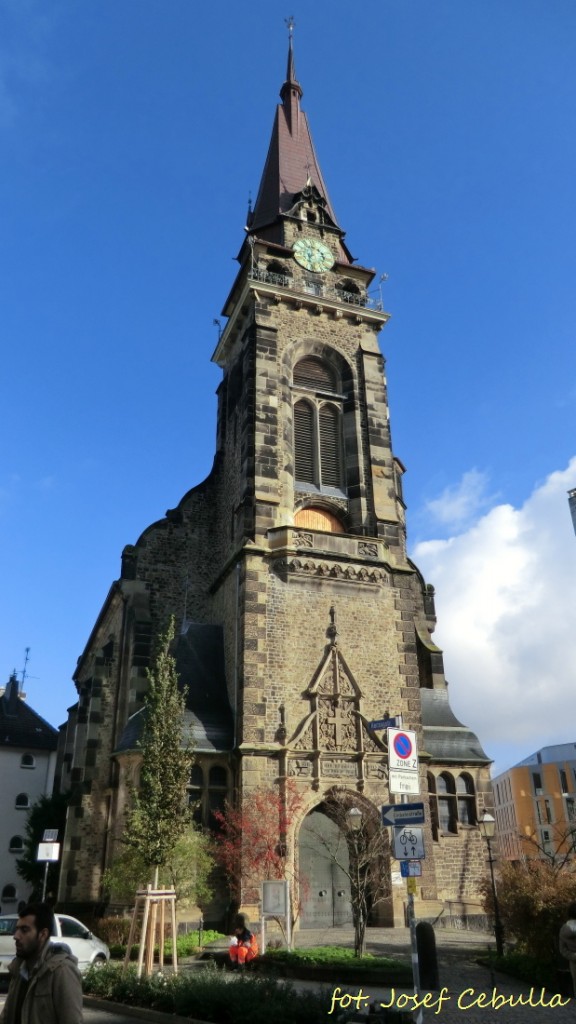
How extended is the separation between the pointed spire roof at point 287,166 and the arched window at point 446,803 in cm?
2338

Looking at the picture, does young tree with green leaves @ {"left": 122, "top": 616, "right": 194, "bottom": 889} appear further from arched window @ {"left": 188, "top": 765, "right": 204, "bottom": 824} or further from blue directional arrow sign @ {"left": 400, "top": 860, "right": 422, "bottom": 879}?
blue directional arrow sign @ {"left": 400, "top": 860, "right": 422, "bottom": 879}

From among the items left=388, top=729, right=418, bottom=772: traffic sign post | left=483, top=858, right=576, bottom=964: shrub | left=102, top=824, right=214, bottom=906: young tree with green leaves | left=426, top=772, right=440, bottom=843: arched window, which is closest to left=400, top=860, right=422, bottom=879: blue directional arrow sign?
left=388, top=729, right=418, bottom=772: traffic sign post

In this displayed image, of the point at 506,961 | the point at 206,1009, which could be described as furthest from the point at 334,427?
the point at 206,1009

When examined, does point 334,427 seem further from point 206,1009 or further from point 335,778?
point 206,1009

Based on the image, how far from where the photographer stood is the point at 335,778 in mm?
22781

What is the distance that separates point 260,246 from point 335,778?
68.1ft

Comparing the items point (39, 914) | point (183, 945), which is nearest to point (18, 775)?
point (183, 945)

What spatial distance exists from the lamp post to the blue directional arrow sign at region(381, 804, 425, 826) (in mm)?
6739

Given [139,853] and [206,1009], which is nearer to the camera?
[206,1009]

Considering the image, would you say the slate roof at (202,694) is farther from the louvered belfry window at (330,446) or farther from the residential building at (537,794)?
the residential building at (537,794)

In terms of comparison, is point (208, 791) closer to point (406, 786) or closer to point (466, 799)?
point (466, 799)

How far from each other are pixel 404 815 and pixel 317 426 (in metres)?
20.2

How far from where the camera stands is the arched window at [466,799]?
26.4m

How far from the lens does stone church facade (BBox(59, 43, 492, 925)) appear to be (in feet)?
75.4
